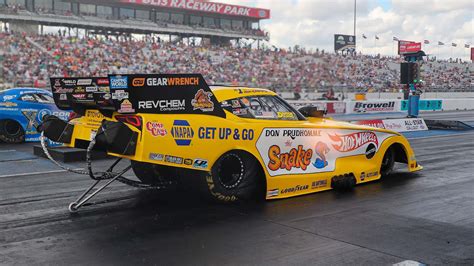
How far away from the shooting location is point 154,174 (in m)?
6.92

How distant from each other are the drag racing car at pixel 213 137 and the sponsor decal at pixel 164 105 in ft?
0.04

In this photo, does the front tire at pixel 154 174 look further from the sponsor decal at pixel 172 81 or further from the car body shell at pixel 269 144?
the sponsor decal at pixel 172 81

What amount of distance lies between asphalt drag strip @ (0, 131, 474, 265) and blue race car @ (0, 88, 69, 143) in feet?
20.4

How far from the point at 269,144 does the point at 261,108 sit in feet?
1.77

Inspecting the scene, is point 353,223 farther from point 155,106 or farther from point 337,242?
point 155,106

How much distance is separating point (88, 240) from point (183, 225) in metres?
1.03

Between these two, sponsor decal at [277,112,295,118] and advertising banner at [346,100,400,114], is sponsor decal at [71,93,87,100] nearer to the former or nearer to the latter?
sponsor decal at [277,112,295,118]

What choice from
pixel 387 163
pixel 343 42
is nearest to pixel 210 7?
pixel 343 42

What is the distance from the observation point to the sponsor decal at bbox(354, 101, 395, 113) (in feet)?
101

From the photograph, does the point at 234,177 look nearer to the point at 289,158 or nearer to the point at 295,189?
the point at 289,158

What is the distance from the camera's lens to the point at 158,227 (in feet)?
17.8

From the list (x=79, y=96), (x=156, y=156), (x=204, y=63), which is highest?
(x=204, y=63)

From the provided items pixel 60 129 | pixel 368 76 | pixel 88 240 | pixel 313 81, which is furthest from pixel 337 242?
pixel 368 76

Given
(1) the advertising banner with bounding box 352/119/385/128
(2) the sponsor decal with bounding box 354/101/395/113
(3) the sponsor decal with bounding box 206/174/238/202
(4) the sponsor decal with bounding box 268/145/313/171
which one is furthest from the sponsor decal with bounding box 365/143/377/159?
(2) the sponsor decal with bounding box 354/101/395/113
